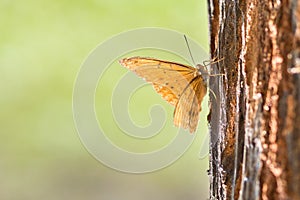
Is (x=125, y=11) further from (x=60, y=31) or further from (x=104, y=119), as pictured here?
(x=104, y=119)

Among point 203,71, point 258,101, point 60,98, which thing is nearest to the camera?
point 258,101

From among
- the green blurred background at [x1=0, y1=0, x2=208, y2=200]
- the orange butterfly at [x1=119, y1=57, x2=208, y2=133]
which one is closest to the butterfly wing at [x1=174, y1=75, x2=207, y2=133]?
the orange butterfly at [x1=119, y1=57, x2=208, y2=133]

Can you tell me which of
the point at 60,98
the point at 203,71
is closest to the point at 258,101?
the point at 203,71

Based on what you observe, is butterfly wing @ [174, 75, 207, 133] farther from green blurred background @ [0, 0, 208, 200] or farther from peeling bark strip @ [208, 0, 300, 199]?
green blurred background @ [0, 0, 208, 200]

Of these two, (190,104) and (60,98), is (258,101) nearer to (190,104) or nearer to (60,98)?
(190,104)

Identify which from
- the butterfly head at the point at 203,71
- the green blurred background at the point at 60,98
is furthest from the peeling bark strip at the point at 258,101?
the green blurred background at the point at 60,98

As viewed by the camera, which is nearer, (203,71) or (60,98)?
(203,71)
